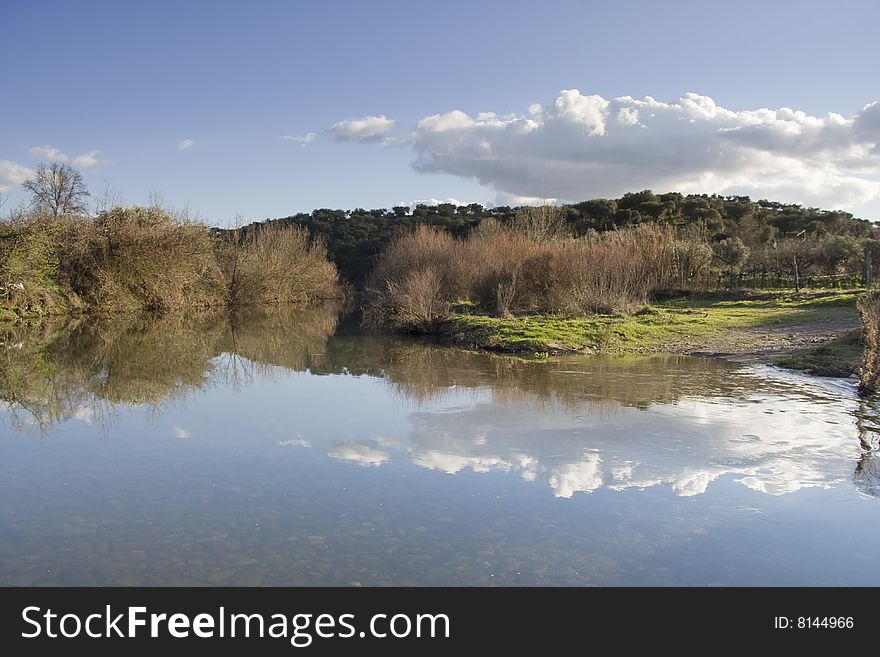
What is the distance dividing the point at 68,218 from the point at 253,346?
17.3 metres

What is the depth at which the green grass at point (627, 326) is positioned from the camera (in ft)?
72.6

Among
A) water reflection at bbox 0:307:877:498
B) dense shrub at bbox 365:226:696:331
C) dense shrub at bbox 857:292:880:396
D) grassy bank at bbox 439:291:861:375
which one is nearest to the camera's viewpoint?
water reflection at bbox 0:307:877:498

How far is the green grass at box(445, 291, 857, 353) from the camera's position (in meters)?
22.1

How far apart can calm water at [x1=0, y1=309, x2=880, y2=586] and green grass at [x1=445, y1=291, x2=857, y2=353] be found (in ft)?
19.1

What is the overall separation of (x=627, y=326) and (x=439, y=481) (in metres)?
17.0

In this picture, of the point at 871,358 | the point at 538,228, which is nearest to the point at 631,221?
the point at 538,228

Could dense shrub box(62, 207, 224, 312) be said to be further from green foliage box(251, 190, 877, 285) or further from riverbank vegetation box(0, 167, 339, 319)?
green foliage box(251, 190, 877, 285)

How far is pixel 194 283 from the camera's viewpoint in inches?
1705

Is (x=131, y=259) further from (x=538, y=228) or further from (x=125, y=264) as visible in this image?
(x=538, y=228)

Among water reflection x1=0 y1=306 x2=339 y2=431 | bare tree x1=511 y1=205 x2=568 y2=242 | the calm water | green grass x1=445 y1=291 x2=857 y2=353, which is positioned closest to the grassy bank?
green grass x1=445 y1=291 x2=857 y2=353

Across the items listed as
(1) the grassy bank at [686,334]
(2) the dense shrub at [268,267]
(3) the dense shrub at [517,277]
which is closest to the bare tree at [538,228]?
(3) the dense shrub at [517,277]

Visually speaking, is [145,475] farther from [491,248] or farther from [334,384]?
[491,248]

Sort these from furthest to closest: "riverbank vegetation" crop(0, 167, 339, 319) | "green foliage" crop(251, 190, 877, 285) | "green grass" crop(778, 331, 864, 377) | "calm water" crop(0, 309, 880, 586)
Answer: "green foliage" crop(251, 190, 877, 285) < "riverbank vegetation" crop(0, 167, 339, 319) < "green grass" crop(778, 331, 864, 377) < "calm water" crop(0, 309, 880, 586)
